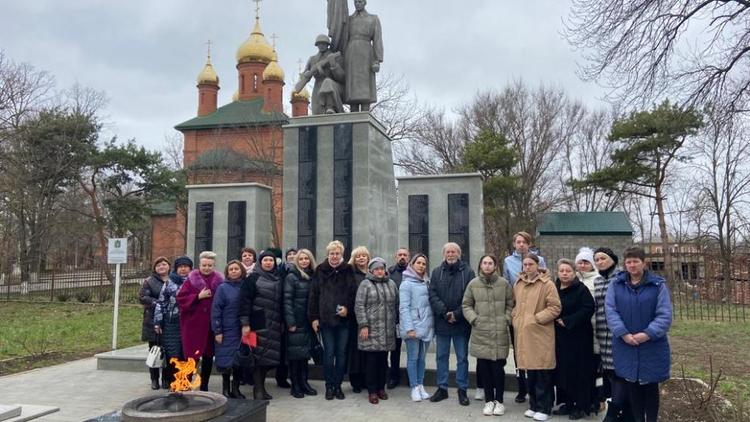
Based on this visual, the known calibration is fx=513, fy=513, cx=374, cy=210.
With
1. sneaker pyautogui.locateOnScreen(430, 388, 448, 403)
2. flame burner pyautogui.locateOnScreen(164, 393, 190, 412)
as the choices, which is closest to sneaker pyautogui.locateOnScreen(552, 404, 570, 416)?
sneaker pyautogui.locateOnScreen(430, 388, 448, 403)

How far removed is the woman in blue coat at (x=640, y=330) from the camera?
4.20 metres

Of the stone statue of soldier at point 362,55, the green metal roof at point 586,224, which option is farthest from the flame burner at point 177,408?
the green metal roof at point 586,224

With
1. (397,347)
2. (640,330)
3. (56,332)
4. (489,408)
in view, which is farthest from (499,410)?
(56,332)

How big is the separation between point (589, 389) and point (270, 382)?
3851mm

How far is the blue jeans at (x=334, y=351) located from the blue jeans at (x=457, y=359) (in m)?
1.09

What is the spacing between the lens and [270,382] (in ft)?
21.9

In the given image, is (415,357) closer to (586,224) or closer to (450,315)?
(450,315)

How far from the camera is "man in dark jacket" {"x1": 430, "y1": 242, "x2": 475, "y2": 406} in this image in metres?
5.61

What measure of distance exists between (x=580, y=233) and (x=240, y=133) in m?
23.1

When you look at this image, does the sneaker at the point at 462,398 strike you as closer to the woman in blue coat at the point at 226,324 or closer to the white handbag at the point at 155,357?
the woman in blue coat at the point at 226,324

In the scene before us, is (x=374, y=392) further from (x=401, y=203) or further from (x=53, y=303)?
(x=53, y=303)

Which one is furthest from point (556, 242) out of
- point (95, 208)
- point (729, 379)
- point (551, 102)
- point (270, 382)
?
point (95, 208)

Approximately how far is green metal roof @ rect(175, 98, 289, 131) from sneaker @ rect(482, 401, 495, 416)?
31364 mm

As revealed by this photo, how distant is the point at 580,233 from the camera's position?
959 inches
